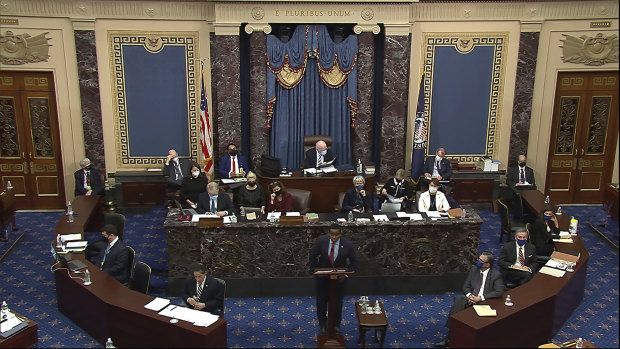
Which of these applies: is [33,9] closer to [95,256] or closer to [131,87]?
[131,87]

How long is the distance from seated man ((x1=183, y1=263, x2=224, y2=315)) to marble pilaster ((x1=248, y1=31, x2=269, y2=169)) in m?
5.46

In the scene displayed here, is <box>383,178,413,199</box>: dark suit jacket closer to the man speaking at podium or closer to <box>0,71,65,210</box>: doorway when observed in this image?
the man speaking at podium

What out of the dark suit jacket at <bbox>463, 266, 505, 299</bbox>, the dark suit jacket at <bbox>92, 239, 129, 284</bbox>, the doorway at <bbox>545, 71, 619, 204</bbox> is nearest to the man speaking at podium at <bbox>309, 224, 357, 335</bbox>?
the dark suit jacket at <bbox>463, 266, 505, 299</bbox>

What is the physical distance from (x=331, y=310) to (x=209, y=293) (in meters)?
1.47

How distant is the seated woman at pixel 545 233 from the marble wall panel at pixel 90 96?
8514mm

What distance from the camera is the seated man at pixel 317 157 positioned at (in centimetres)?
1191

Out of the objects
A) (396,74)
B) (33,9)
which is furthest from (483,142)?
(33,9)

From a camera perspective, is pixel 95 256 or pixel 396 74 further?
pixel 396 74

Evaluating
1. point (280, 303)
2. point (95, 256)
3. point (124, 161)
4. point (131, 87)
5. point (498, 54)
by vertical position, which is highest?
point (498, 54)

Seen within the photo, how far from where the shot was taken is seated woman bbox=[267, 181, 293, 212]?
32.0 ft

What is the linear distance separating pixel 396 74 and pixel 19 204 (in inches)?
326

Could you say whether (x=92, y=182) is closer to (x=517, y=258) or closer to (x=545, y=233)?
(x=517, y=258)

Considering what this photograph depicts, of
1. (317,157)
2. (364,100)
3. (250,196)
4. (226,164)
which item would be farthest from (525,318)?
(226,164)

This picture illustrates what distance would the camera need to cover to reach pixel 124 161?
41.0 ft
